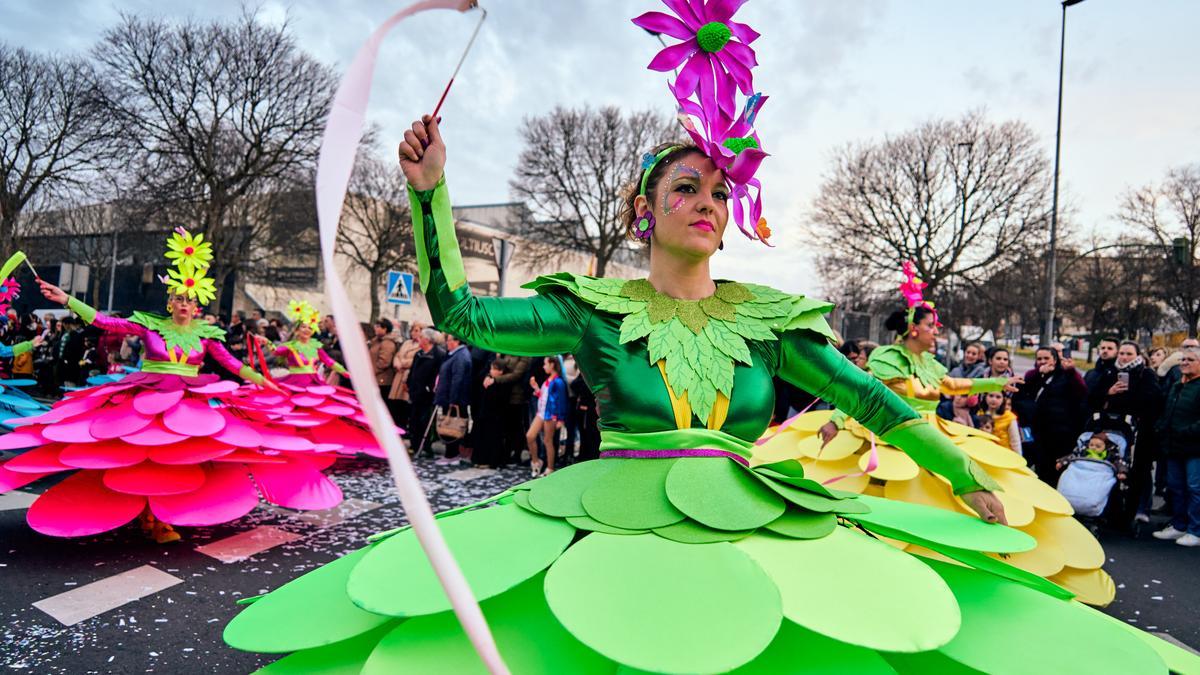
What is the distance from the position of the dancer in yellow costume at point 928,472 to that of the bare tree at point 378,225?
26.6 metres

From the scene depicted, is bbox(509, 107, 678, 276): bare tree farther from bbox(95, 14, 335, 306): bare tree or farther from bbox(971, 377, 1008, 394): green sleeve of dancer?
bbox(971, 377, 1008, 394): green sleeve of dancer

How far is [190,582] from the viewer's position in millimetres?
3814

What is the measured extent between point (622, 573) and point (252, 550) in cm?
410

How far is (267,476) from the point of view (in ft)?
15.6

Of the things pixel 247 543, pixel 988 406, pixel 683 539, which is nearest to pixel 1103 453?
pixel 988 406

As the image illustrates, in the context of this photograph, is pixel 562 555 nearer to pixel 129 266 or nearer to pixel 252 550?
pixel 252 550

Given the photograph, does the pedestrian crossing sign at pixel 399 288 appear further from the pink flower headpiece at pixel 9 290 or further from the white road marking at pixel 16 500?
the white road marking at pixel 16 500

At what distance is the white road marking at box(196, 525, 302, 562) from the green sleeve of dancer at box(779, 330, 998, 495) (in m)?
3.87

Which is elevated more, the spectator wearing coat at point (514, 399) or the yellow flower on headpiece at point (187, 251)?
the yellow flower on headpiece at point (187, 251)

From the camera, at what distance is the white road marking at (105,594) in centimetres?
328

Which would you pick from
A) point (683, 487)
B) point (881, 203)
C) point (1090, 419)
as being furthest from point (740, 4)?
point (881, 203)

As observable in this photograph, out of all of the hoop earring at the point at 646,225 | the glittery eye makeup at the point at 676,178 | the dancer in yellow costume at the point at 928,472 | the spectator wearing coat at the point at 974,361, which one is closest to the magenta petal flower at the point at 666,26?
the glittery eye makeup at the point at 676,178

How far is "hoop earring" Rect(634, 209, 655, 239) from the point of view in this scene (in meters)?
1.97

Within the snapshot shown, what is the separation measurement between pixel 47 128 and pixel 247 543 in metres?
19.8
